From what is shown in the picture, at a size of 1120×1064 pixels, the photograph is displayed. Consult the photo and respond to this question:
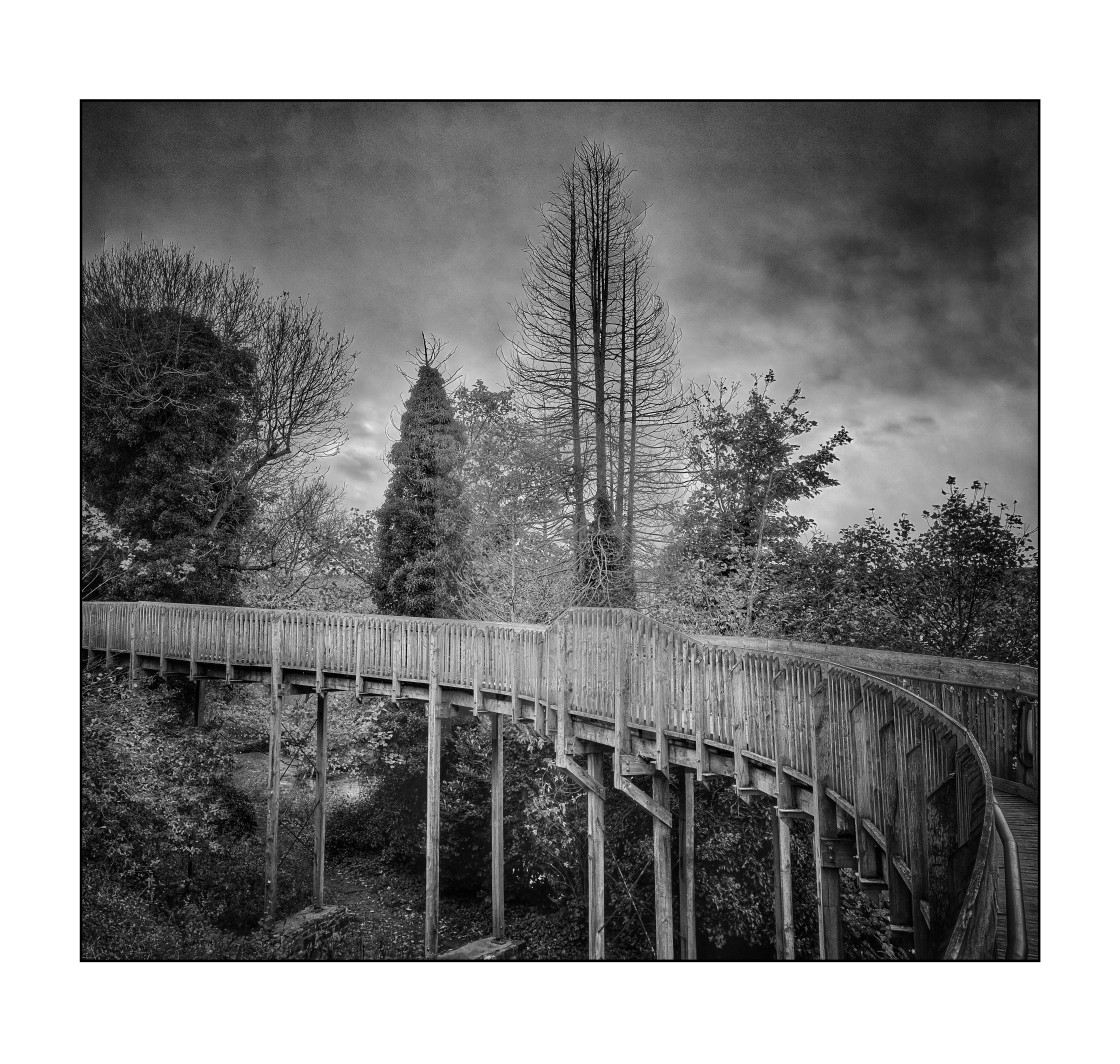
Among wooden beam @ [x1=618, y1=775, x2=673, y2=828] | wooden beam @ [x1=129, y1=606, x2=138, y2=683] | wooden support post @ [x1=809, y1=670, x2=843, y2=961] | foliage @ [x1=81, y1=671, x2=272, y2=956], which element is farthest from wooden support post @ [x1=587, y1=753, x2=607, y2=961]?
wooden beam @ [x1=129, y1=606, x2=138, y2=683]

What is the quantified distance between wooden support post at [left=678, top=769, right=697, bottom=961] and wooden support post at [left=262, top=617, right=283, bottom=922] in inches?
178

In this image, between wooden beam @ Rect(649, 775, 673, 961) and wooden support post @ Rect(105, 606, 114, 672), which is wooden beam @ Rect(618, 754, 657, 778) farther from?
wooden support post @ Rect(105, 606, 114, 672)

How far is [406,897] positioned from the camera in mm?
9953

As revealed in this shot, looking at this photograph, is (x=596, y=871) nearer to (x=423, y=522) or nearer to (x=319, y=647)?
(x=319, y=647)

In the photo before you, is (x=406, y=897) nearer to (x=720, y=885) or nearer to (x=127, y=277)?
(x=720, y=885)

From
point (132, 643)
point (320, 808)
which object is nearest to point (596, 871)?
point (320, 808)

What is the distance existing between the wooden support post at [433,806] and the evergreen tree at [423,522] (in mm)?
1496

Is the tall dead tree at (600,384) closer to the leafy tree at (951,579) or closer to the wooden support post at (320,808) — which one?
the leafy tree at (951,579)

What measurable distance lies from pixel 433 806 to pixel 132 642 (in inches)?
139

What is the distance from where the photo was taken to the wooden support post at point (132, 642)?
7.86m

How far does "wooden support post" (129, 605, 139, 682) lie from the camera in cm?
786

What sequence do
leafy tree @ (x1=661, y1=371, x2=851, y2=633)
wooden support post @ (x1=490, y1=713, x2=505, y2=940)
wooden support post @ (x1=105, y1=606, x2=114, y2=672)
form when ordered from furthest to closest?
wooden support post @ (x1=490, y1=713, x2=505, y2=940) → leafy tree @ (x1=661, y1=371, x2=851, y2=633) → wooden support post @ (x1=105, y1=606, x2=114, y2=672)
